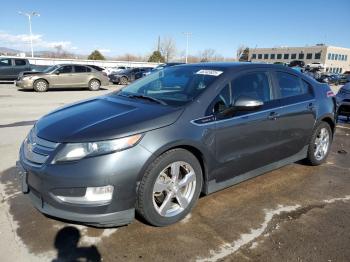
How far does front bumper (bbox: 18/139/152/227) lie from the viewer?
9.25 feet

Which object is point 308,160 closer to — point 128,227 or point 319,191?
point 319,191

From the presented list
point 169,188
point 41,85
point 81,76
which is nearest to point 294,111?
point 169,188

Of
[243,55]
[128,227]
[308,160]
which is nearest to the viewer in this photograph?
[128,227]

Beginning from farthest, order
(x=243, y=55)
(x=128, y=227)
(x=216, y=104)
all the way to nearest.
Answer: (x=243, y=55)
(x=216, y=104)
(x=128, y=227)

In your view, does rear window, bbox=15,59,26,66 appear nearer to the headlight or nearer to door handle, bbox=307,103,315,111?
door handle, bbox=307,103,315,111

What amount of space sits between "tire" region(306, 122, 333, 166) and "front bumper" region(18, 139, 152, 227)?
3137 mm

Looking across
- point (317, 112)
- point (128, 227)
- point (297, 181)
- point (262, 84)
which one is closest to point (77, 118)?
point (128, 227)

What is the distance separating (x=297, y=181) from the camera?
4.72 metres

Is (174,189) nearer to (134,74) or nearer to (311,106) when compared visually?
(311,106)

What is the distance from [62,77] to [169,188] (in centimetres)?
1602

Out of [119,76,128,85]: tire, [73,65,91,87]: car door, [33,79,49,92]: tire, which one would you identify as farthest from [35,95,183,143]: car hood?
[119,76,128,85]: tire

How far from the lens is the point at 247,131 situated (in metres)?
3.88

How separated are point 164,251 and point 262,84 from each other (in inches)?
95.8

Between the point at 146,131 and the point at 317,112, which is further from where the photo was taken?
the point at 317,112
